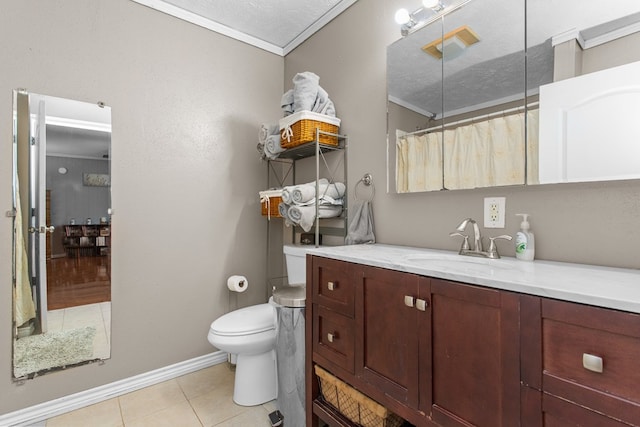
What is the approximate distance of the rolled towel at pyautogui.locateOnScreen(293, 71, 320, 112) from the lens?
1903 millimetres

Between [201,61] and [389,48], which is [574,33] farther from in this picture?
[201,61]

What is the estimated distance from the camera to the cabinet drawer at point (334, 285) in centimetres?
124

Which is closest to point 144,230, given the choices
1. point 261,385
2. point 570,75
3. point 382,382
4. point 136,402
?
point 136,402

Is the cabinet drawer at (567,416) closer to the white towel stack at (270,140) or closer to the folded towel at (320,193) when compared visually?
the folded towel at (320,193)

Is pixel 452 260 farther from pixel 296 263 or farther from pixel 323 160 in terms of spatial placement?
pixel 323 160

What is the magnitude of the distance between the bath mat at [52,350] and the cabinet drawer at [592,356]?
7.28 feet

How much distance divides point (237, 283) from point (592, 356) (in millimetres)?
1960

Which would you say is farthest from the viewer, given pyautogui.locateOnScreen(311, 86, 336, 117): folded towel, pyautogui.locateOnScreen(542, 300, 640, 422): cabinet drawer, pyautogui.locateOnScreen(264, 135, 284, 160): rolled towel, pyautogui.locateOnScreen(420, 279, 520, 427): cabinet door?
pyautogui.locateOnScreen(264, 135, 284, 160): rolled towel

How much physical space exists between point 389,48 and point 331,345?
1571 mm

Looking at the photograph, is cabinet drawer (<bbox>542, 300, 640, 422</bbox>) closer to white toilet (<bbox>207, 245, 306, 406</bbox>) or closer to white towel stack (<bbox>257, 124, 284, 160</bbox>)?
white toilet (<bbox>207, 245, 306, 406</bbox>)

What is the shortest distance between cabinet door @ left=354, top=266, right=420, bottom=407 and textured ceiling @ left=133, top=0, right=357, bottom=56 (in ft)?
5.86

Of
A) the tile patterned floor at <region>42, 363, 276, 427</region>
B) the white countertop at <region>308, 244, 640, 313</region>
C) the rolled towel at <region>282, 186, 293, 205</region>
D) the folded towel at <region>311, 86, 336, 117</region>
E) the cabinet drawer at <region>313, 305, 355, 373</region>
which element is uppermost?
the folded towel at <region>311, 86, 336, 117</region>

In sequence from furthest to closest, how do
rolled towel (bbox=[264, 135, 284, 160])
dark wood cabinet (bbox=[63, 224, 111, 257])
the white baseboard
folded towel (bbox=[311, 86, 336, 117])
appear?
rolled towel (bbox=[264, 135, 284, 160]), folded towel (bbox=[311, 86, 336, 117]), dark wood cabinet (bbox=[63, 224, 111, 257]), the white baseboard

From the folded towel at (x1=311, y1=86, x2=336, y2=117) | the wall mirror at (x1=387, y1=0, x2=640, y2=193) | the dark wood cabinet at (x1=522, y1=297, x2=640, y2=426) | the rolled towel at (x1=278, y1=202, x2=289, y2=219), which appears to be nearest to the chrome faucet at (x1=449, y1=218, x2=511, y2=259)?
the wall mirror at (x1=387, y1=0, x2=640, y2=193)
